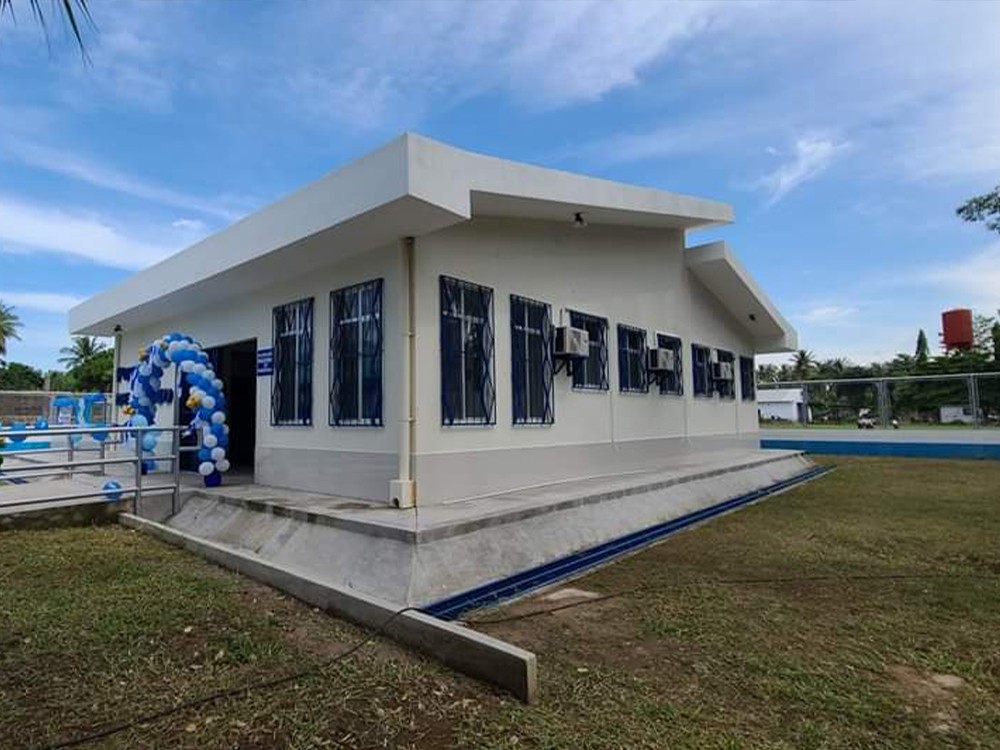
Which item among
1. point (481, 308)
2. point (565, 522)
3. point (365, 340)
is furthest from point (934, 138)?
point (365, 340)

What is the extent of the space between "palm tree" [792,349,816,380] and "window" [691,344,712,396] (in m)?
43.4

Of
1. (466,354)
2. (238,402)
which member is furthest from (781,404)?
(466,354)

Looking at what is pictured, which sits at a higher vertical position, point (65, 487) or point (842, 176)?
point (842, 176)

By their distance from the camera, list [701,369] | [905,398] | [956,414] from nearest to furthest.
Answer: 1. [701,369]
2. [956,414]
3. [905,398]

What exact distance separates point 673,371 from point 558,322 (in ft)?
11.0

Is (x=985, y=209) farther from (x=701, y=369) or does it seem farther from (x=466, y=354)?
(x=466, y=354)

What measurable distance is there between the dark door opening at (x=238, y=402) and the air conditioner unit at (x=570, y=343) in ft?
18.3

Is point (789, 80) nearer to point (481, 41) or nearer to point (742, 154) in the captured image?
point (742, 154)

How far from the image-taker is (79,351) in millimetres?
43062

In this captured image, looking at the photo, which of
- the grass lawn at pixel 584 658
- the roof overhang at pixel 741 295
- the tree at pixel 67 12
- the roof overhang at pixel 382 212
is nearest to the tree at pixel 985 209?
the roof overhang at pixel 741 295

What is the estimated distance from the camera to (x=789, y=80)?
8797mm

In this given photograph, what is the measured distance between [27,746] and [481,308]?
213 inches

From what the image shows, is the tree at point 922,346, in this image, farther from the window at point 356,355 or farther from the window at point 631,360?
the window at point 356,355

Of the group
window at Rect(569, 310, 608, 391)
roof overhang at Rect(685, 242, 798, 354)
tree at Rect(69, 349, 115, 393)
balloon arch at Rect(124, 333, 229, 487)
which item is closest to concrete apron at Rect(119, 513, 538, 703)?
balloon arch at Rect(124, 333, 229, 487)
